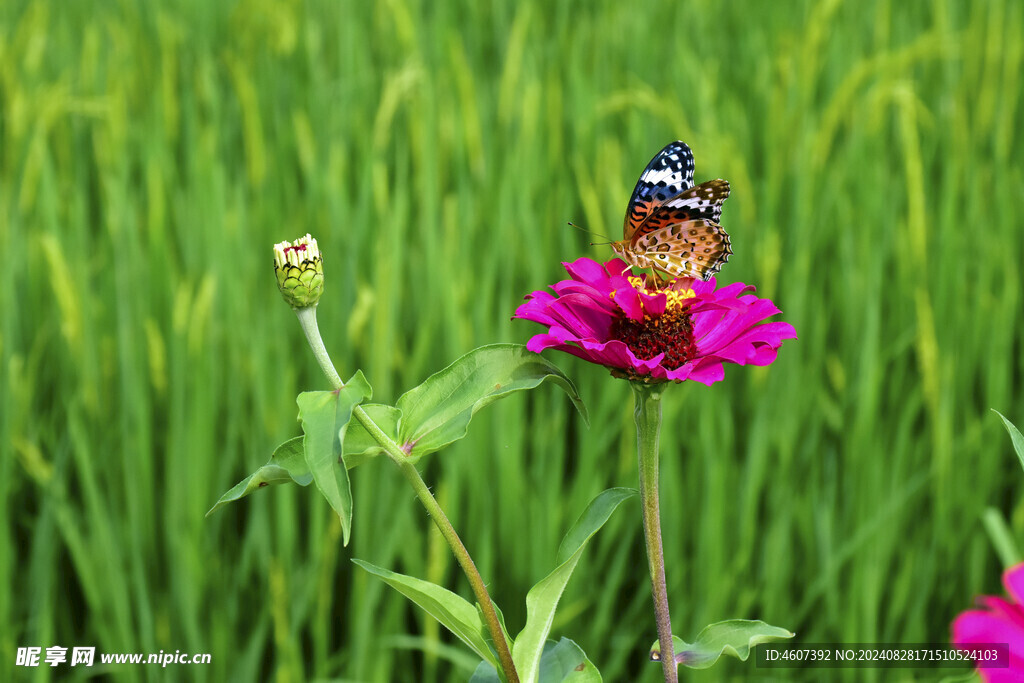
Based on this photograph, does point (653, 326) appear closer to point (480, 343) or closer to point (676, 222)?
point (676, 222)

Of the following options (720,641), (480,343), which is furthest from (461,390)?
(480,343)

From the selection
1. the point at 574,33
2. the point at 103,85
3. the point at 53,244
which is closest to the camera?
the point at 53,244

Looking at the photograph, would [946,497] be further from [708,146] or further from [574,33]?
[574,33]

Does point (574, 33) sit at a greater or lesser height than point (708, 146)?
greater

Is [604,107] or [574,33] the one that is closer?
[604,107]

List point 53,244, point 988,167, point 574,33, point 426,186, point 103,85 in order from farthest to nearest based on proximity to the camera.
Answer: point 574,33
point 103,85
point 988,167
point 426,186
point 53,244

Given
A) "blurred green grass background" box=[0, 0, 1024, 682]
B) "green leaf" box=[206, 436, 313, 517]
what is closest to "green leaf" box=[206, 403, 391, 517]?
"green leaf" box=[206, 436, 313, 517]

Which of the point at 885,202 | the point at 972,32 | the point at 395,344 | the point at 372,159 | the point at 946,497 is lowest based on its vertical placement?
the point at 946,497

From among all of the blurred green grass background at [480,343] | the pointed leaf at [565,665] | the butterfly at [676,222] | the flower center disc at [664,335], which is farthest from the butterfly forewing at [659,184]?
the blurred green grass background at [480,343]

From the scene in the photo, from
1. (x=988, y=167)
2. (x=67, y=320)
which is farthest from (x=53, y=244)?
(x=988, y=167)
